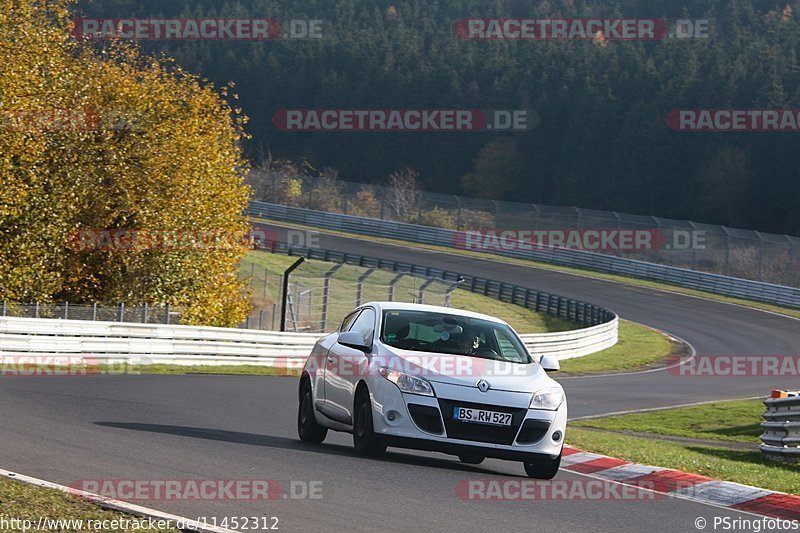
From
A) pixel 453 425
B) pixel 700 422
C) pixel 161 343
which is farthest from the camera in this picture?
pixel 161 343

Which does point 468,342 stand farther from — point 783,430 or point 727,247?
point 727,247

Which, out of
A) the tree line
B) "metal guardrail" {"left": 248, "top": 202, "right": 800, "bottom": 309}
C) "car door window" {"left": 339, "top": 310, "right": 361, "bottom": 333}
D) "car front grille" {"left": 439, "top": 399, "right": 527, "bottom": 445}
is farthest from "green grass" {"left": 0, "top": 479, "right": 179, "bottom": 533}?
the tree line

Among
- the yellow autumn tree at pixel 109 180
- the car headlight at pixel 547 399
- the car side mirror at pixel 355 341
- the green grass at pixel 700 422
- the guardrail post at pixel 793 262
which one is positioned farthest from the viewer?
the guardrail post at pixel 793 262

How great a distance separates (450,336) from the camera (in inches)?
462

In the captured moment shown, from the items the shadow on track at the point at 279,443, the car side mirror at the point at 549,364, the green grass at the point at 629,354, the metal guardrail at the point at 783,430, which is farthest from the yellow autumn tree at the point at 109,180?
the car side mirror at the point at 549,364

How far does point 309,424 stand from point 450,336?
1969 millimetres

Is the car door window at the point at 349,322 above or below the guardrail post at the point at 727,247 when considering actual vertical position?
above

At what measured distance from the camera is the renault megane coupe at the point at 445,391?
10.7 metres

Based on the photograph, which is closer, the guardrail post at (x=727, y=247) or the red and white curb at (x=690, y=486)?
the red and white curb at (x=690, y=486)

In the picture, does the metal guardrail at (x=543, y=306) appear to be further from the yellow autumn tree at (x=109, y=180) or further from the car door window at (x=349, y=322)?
the car door window at (x=349, y=322)

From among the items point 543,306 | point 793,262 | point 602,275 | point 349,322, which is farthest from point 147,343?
point 793,262

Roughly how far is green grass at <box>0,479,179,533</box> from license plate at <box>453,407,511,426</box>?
4030 millimetres

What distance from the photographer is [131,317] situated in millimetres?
26406

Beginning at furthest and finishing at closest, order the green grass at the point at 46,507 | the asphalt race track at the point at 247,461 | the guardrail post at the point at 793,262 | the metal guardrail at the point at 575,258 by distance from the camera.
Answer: the guardrail post at the point at 793,262, the metal guardrail at the point at 575,258, the asphalt race track at the point at 247,461, the green grass at the point at 46,507
